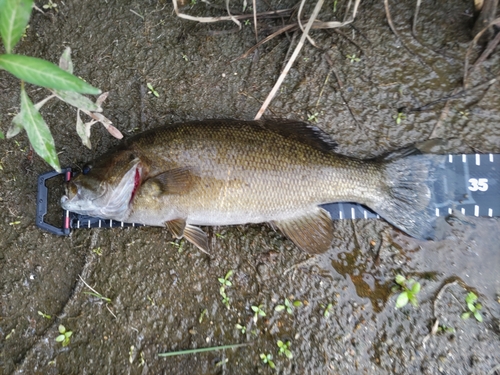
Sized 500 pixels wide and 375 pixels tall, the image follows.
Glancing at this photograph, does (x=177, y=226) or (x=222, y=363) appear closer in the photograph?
(x=177, y=226)

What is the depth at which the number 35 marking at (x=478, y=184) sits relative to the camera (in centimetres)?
242

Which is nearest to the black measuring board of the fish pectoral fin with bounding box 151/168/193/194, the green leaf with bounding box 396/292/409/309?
the green leaf with bounding box 396/292/409/309

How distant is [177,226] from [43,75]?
1.14 m

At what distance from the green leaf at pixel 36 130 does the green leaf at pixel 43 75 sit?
221 mm

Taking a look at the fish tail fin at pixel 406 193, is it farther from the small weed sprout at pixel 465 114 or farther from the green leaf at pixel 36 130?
the green leaf at pixel 36 130

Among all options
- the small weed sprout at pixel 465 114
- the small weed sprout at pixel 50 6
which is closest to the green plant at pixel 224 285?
the small weed sprout at pixel 465 114

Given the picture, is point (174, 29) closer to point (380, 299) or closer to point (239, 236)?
point (239, 236)

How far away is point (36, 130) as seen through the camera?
1679mm

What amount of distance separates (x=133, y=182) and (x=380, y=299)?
175 centimetres

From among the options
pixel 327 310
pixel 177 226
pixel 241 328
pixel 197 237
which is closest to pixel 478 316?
pixel 327 310

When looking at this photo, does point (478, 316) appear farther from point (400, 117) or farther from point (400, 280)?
point (400, 117)

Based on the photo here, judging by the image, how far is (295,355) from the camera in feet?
7.92

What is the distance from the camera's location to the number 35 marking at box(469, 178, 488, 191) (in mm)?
2418

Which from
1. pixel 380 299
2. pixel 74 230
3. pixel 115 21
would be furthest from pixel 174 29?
pixel 380 299
